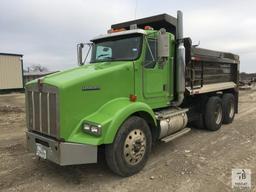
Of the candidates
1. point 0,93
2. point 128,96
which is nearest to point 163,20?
point 128,96

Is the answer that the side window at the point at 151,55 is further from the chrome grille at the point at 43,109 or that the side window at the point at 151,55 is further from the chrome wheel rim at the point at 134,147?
the chrome grille at the point at 43,109

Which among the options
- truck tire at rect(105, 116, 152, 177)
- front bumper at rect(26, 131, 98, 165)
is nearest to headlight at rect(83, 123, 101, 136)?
front bumper at rect(26, 131, 98, 165)

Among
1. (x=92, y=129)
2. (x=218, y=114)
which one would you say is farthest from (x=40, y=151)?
(x=218, y=114)

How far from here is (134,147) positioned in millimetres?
4832

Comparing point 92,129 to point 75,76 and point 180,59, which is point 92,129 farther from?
point 180,59

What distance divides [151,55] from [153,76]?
1.48 ft

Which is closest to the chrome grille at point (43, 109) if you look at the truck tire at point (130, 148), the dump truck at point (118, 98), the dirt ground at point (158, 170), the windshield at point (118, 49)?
the dump truck at point (118, 98)

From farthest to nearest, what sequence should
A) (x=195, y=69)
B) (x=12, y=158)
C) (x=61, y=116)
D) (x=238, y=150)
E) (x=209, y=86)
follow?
(x=209, y=86), (x=195, y=69), (x=238, y=150), (x=12, y=158), (x=61, y=116)

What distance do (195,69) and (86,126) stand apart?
13.3 ft

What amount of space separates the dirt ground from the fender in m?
0.79

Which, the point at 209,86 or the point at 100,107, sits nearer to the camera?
the point at 100,107

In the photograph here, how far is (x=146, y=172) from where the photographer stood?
4.95 metres

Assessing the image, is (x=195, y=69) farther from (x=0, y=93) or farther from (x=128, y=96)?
(x=0, y=93)

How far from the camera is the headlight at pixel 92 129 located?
4242 mm
